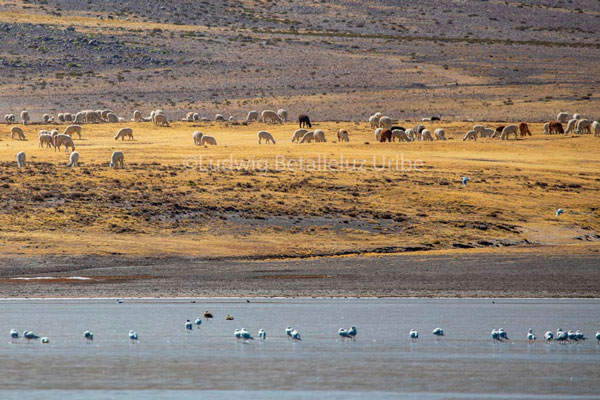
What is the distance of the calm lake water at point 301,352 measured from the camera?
14.8 metres

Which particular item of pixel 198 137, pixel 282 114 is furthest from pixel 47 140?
pixel 282 114

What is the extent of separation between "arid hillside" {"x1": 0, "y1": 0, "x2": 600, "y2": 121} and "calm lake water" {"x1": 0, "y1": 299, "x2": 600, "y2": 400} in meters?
58.3

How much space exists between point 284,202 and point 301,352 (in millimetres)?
20916

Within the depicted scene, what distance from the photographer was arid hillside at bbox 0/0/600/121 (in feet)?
289

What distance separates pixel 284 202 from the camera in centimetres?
3831

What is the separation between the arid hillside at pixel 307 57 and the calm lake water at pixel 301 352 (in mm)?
58305

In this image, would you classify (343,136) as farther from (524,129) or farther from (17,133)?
(17,133)

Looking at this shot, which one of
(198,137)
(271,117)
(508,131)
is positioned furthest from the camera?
(271,117)

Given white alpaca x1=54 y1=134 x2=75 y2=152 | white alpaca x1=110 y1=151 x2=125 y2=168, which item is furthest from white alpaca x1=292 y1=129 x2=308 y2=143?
white alpaca x1=110 y1=151 x2=125 y2=168

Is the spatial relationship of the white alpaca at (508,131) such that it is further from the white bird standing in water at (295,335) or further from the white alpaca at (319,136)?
the white bird standing in water at (295,335)

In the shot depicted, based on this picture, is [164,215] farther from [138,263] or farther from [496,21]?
[496,21]

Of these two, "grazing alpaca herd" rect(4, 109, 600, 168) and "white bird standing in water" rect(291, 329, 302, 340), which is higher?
"grazing alpaca herd" rect(4, 109, 600, 168)

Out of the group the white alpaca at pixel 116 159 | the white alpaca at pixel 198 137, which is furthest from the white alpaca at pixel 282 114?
the white alpaca at pixel 116 159

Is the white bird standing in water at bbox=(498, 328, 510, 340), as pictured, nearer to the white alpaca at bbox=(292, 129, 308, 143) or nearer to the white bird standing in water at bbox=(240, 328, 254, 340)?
Result: the white bird standing in water at bbox=(240, 328, 254, 340)
